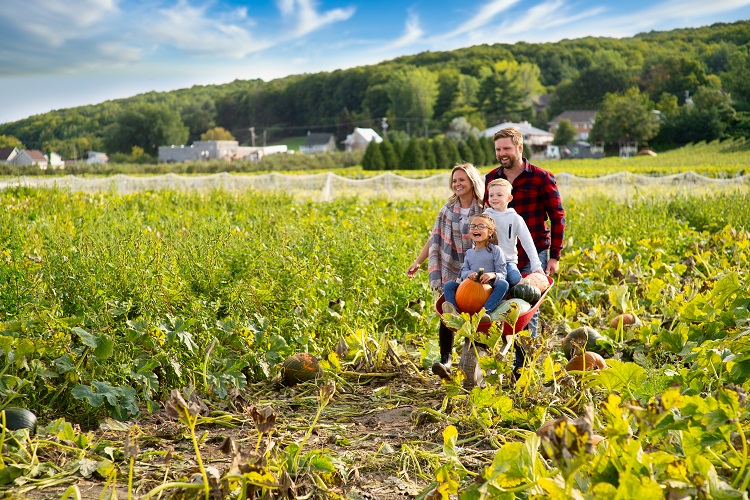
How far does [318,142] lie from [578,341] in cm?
11022

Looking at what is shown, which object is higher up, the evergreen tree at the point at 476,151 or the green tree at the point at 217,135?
the green tree at the point at 217,135

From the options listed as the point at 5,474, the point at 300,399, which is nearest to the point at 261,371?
the point at 300,399

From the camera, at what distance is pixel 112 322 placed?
3660 mm

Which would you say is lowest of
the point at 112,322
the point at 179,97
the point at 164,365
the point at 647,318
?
the point at 647,318

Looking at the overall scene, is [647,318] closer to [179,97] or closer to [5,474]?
[5,474]

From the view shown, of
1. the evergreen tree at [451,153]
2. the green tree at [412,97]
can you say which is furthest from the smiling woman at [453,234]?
the green tree at [412,97]

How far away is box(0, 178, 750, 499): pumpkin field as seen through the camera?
205 cm

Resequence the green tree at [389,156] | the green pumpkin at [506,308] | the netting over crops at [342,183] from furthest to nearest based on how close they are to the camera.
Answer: the green tree at [389,156]
the netting over crops at [342,183]
the green pumpkin at [506,308]

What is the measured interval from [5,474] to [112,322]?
1158 mm

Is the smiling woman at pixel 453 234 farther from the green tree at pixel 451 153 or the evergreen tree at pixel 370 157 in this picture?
the green tree at pixel 451 153

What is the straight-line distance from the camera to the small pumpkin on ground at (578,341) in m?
3.95

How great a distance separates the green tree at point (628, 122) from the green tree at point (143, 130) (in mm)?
54535

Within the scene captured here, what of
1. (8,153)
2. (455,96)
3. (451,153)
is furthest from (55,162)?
(455,96)

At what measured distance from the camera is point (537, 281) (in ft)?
12.0
